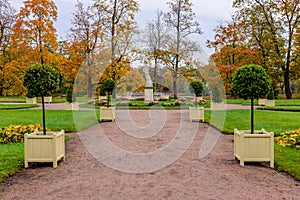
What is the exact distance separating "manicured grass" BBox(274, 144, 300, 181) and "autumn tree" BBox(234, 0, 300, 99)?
2747 cm

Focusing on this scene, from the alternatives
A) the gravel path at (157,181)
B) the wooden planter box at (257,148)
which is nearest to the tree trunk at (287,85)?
the gravel path at (157,181)

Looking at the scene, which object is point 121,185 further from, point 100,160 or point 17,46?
point 17,46

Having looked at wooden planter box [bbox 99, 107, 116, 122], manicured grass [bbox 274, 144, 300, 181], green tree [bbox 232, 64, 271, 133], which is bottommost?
manicured grass [bbox 274, 144, 300, 181]

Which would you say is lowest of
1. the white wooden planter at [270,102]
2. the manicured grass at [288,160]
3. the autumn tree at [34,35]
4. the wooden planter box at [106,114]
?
the manicured grass at [288,160]

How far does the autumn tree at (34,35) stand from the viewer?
85.3 ft

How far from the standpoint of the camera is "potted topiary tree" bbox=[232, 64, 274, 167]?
5.40 metres

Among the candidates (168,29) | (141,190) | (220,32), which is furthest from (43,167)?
(220,32)

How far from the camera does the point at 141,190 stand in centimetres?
410

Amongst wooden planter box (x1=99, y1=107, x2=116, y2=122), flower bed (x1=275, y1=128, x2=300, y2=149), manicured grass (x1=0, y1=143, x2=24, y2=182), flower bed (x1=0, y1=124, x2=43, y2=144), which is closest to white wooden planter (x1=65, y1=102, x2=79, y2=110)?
wooden planter box (x1=99, y1=107, x2=116, y2=122)

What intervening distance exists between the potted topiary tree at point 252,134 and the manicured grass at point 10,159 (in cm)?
422

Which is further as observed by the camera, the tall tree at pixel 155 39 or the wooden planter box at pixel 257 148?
the tall tree at pixel 155 39

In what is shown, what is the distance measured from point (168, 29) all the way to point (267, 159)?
28006 millimetres

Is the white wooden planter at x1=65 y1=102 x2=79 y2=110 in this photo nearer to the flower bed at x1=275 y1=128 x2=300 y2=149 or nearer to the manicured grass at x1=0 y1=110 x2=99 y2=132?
the manicured grass at x1=0 y1=110 x2=99 y2=132

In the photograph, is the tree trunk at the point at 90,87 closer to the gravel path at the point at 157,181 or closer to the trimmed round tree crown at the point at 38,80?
the gravel path at the point at 157,181
